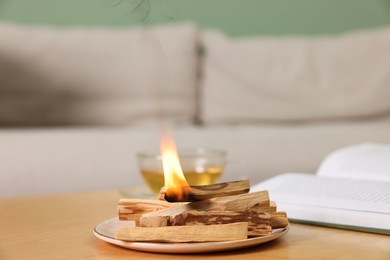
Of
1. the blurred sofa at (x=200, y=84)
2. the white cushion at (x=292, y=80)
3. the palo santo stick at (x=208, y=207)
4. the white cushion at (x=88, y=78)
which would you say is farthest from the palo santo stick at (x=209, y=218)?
the white cushion at (x=292, y=80)

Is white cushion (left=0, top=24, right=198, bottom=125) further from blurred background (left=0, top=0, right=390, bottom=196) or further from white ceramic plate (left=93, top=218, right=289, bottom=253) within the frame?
white ceramic plate (left=93, top=218, right=289, bottom=253)

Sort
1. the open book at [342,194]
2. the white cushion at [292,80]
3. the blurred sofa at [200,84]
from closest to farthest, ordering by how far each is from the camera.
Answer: the open book at [342,194]
the blurred sofa at [200,84]
the white cushion at [292,80]

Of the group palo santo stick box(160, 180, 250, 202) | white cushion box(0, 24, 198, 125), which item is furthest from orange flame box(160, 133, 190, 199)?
white cushion box(0, 24, 198, 125)

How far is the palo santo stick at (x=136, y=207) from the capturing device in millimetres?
665

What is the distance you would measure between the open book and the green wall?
1.68m

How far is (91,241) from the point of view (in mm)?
704

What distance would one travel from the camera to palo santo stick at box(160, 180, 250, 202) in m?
0.61

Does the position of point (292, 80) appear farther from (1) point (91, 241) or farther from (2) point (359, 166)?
(1) point (91, 241)

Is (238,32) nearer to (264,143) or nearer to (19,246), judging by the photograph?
(264,143)

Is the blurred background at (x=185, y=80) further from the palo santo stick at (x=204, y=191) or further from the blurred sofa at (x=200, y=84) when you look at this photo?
the palo santo stick at (x=204, y=191)

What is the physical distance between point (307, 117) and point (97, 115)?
0.75 m

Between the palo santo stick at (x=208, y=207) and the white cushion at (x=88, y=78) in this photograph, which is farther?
the white cushion at (x=88, y=78)

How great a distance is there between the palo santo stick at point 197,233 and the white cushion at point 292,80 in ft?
5.83

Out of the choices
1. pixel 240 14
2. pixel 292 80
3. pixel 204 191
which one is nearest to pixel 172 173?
pixel 204 191
